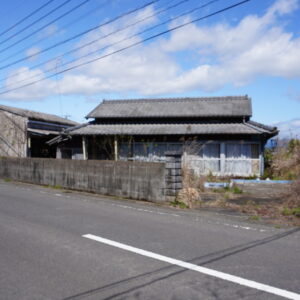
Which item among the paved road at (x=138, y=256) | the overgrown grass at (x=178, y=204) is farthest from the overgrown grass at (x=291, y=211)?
the overgrown grass at (x=178, y=204)

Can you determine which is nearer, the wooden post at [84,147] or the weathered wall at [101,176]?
the weathered wall at [101,176]

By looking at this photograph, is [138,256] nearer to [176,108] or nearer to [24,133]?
[176,108]

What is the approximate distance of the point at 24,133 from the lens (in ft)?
83.3

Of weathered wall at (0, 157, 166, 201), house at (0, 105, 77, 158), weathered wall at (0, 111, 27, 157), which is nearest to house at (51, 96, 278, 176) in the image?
weathered wall at (0, 157, 166, 201)

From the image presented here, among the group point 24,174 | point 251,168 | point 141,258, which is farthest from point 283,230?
point 24,174

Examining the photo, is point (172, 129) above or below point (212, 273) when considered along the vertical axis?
above

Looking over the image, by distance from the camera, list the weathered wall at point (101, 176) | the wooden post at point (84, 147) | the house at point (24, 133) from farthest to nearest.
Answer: the house at point (24, 133) < the wooden post at point (84, 147) < the weathered wall at point (101, 176)

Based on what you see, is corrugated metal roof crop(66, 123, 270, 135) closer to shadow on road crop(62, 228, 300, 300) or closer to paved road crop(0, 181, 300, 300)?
paved road crop(0, 181, 300, 300)

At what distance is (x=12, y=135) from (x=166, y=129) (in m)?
13.9

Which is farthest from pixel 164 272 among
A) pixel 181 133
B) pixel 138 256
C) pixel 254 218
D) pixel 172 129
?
pixel 172 129

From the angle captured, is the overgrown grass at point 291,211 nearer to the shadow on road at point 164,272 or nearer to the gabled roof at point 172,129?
the shadow on road at point 164,272

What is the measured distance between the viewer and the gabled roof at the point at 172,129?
17.6 m

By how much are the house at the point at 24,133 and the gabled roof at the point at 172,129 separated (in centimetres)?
605

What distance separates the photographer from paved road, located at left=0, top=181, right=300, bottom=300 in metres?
3.76
